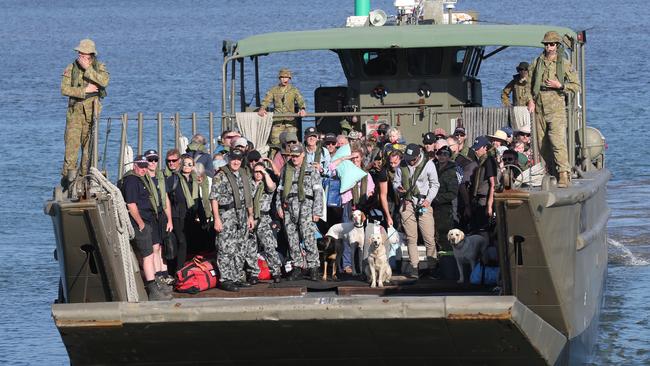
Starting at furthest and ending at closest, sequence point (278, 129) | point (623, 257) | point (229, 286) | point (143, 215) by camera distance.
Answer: point (623, 257)
point (278, 129)
point (229, 286)
point (143, 215)

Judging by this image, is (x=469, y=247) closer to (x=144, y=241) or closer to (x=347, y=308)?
(x=347, y=308)

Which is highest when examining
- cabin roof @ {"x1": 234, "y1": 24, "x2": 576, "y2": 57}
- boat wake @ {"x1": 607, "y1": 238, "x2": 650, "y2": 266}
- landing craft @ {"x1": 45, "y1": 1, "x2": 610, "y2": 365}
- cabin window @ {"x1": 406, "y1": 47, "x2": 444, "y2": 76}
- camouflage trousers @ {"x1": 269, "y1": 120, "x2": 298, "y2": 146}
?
cabin roof @ {"x1": 234, "y1": 24, "x2": 576, "y2": 57}

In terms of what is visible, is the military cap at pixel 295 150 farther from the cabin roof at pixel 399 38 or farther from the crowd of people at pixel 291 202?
the cabin roof at pixel 399 38

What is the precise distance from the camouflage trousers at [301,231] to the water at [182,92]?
495cm

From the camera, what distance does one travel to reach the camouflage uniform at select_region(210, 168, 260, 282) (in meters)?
13.5

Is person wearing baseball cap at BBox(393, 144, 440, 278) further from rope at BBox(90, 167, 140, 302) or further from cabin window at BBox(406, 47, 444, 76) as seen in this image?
cabin window at BBox(406, 47, 444, 76)

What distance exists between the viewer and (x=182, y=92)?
4544 centimetres

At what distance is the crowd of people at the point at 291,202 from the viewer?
1353 cm

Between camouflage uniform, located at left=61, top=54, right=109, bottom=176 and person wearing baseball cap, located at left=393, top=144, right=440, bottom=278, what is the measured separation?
2.82 m

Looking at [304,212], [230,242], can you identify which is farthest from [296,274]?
[230,242]

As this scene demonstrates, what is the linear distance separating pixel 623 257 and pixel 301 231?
36.6ft

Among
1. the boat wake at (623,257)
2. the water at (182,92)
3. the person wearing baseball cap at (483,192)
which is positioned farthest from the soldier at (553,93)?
the boat wake at (623,257)

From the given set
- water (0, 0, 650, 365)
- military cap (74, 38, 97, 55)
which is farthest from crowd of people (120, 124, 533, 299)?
water (0, 0, 650, 365)

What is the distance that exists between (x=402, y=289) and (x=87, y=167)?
305cm
